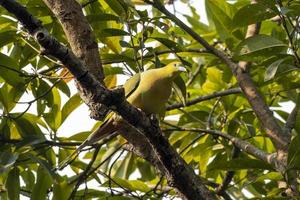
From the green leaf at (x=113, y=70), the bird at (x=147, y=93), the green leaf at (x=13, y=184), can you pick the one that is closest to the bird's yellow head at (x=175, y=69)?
the bird at (x=147, y=93)

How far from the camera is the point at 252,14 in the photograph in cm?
259

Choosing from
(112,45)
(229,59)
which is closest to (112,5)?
(112,45)

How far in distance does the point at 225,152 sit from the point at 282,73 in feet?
2.86

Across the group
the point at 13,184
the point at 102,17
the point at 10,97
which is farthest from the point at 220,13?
the point at 13,184

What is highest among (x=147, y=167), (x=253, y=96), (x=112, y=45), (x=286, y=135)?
(x=112, y=45)

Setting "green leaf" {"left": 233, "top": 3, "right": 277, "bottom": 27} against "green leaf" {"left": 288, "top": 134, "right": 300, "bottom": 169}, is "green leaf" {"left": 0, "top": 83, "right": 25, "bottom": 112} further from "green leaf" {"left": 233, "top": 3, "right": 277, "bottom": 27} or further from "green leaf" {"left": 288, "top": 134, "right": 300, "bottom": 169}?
"green leaf" {"left": 288, "top": 134, "right": 300, "bottom": 169}

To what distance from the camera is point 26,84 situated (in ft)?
9.12

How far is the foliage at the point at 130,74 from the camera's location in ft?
8.44

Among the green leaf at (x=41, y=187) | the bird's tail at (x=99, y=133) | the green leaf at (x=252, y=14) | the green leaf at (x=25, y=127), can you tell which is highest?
the green leaf at (x=252, y=14)

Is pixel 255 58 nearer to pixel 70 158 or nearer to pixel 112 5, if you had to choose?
pixel 112 5

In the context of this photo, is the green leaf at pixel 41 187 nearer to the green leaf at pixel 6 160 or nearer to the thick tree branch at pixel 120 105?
the green leaf at pixel 6 160

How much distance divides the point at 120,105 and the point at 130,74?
1037 mm

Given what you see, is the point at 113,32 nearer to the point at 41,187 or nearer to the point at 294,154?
the point at 41,187

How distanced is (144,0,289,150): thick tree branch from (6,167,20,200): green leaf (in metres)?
0.98
